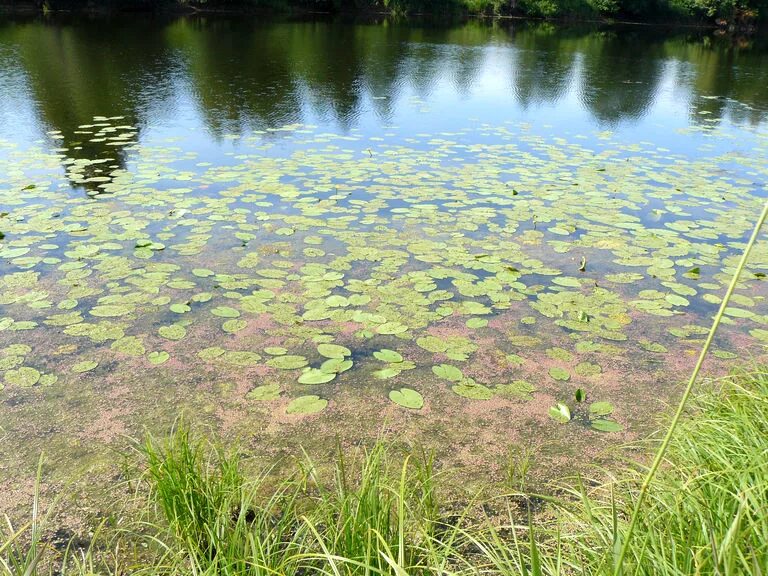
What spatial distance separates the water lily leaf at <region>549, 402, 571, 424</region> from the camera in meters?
2.21

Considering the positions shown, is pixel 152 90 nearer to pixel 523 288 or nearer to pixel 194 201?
pixel 194 201

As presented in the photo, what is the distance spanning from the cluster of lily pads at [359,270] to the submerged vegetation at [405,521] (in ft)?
1.63

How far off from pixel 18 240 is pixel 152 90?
5952 millimetres

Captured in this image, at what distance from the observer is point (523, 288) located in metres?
3.17

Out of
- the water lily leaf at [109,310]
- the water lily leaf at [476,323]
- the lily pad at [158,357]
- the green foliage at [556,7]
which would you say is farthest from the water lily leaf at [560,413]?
the green foliage at [556,7]

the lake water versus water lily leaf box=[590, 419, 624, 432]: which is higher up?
the lake water

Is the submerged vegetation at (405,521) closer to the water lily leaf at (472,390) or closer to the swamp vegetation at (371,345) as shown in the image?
the swamp vegetation at (371,345)

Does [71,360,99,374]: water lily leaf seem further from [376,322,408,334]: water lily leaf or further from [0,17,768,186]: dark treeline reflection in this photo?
[0,17,768,186]: dark treeline reflection

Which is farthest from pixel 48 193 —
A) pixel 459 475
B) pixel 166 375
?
pixel 459 475

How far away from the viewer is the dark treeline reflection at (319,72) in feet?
25.3

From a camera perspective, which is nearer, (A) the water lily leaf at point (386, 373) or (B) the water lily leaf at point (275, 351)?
(A) the water lily leaf at point (386, 373)

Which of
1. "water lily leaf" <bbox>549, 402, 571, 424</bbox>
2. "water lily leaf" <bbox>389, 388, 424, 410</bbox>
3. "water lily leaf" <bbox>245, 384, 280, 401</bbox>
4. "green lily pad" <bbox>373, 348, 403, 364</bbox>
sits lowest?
"water lily leaf" <bbox>549, 402, 571, 424</bbox>

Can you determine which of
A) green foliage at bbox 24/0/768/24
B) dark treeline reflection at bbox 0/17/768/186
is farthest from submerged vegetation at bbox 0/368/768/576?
green foliage at bbox 24/0/768/24

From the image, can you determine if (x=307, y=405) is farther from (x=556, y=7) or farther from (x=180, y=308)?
(x=556, y=7)
